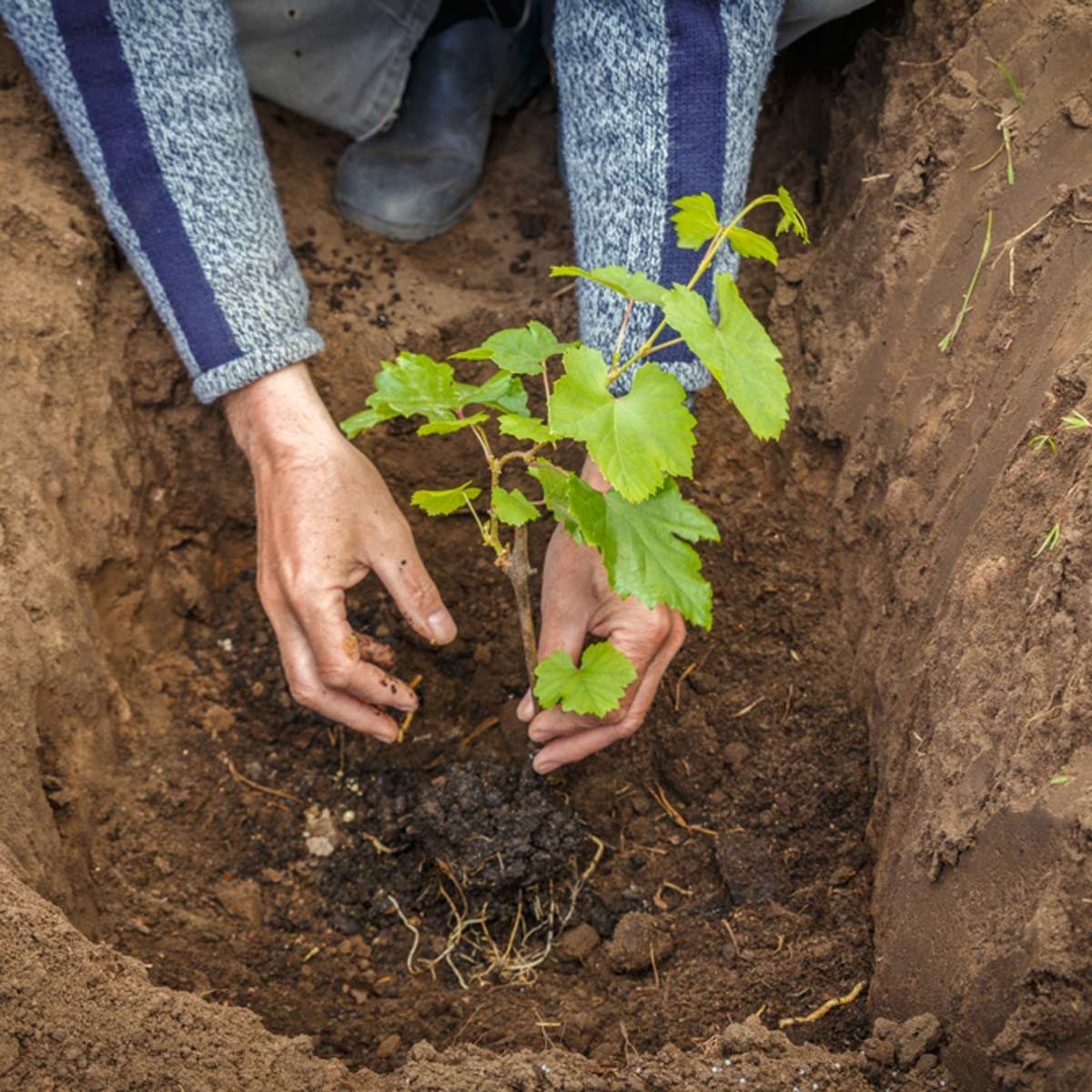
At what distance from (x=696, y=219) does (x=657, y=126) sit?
0.59m

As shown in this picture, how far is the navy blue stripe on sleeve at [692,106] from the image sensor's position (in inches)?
73.0

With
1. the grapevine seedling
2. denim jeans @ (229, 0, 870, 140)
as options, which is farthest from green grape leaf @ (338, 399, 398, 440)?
denim jeans @ (229, 0, 870, 140)

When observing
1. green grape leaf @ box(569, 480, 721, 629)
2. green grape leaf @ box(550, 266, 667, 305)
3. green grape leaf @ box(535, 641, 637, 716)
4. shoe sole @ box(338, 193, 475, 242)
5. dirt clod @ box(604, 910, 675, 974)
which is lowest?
dirt clod @ box(604, 910, 675, 974)

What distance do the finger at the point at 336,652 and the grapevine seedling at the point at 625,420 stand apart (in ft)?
0.99

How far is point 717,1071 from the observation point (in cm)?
144

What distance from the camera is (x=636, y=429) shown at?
1346mm

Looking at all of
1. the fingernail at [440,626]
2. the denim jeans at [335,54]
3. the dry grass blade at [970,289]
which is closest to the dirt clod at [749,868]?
the fingernail at [440,626]

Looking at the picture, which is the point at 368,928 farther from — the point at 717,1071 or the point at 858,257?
the point at 858,257

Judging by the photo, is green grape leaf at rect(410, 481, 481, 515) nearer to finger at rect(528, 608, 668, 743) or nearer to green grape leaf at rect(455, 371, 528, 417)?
green grape leaf at rect(455, 371, 528, 417)

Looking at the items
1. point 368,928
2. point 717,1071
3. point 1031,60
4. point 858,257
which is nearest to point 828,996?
point 717,1071

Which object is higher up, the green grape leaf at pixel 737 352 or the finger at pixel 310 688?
the green grape leaf at pixel 737 352

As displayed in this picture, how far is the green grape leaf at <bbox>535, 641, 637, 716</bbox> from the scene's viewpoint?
159 cm

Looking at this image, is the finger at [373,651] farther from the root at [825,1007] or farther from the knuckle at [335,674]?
the root at [825,1007]

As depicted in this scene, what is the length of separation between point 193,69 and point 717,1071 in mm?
1766
